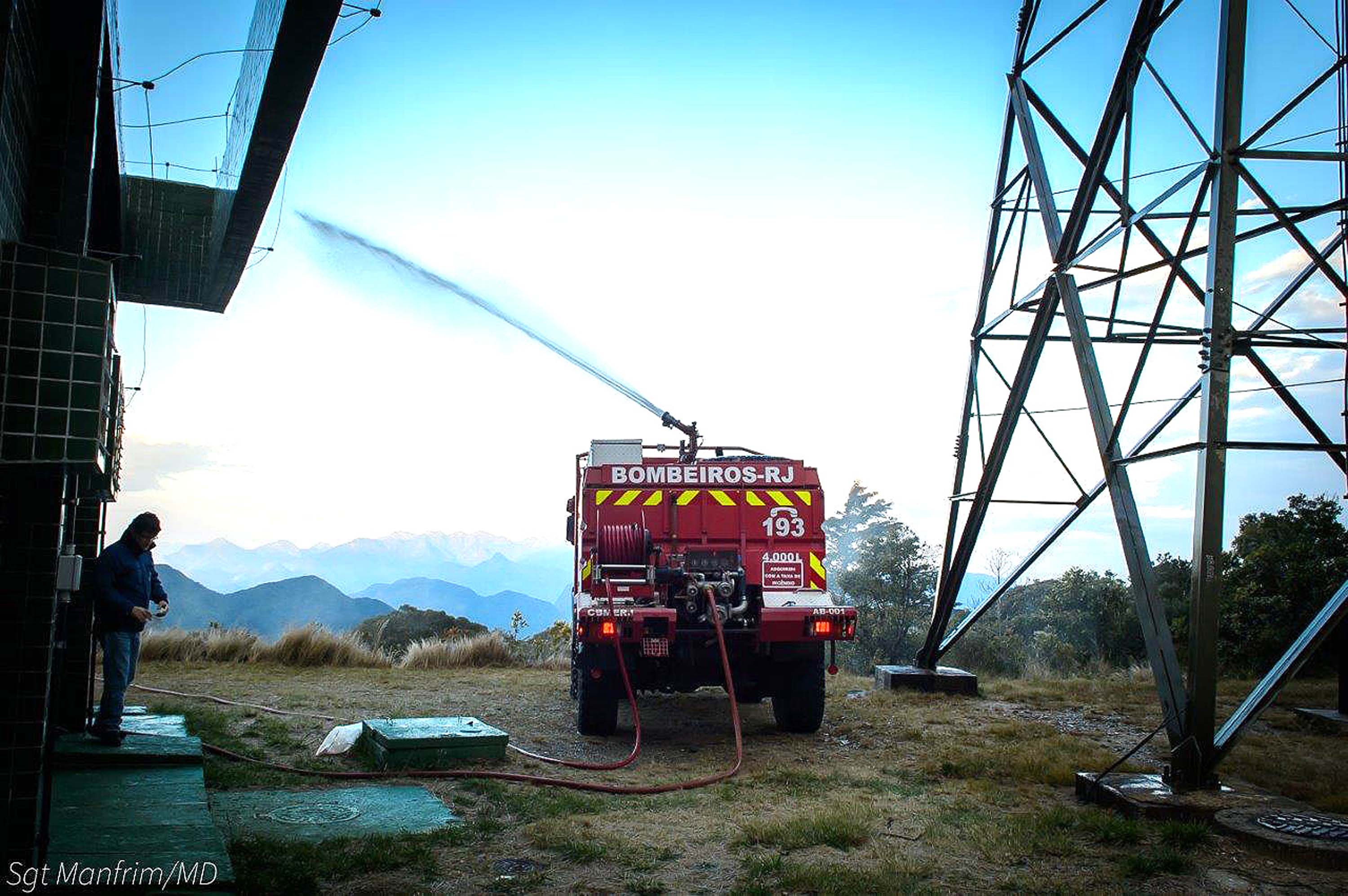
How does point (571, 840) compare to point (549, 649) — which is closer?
point (571, 840)

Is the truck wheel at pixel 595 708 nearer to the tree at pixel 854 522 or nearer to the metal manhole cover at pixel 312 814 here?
the metal manhole cover at pixel 312 814

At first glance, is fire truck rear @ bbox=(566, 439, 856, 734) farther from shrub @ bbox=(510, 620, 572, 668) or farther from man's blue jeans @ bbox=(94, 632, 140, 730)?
shrub @ bbox=(510, 620, 572, 668)

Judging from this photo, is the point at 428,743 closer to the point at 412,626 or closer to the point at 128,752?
the point at 128,752

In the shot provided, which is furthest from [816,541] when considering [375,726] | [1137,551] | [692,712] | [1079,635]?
[1079,635]

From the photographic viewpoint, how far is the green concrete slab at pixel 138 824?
455 centimetres

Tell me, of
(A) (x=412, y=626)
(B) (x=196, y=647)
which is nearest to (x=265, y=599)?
(A) (x=412, y=626)

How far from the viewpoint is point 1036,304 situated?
11.1m

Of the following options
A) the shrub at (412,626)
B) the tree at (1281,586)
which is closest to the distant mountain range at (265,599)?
the shrub at (412,626)

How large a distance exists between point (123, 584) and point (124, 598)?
12cm

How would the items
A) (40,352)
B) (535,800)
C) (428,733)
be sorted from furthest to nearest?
(428,733)
(535,800)
(40,352)

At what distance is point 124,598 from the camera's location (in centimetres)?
789

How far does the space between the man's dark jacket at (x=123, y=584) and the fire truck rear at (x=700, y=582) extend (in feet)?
12.4

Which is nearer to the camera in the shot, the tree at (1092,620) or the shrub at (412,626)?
the tree at (1092,620)

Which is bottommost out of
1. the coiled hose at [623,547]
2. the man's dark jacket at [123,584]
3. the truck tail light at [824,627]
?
the truck tail light at [824,627]
